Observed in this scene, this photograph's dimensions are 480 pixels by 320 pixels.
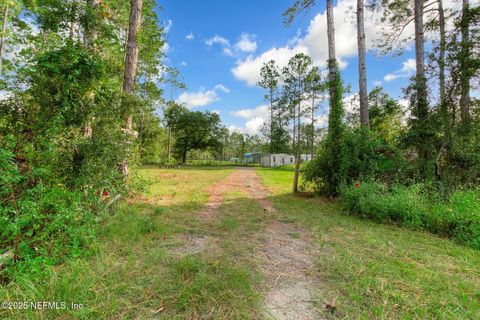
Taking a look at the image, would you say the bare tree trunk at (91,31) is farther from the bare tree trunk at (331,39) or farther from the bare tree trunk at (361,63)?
the bare tree trunk at (361,63)

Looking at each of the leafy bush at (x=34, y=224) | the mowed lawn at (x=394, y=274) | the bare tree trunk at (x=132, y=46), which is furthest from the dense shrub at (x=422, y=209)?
the bare tree trunk at (x=132, y=46)

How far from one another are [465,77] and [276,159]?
27290mm

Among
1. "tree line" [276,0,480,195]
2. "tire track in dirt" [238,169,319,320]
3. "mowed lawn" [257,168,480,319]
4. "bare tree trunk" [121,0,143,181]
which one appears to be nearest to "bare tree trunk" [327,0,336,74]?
"tree line" [276,0,480,195]

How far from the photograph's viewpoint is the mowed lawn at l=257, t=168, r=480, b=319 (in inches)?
61.3

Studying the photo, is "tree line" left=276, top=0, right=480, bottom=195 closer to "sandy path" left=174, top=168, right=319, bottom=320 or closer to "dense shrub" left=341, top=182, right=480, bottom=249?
"dense shrub" left=341, top=182, right=480, bottom=249

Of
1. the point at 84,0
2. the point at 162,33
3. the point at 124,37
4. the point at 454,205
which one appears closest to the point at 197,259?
the point at 454,205

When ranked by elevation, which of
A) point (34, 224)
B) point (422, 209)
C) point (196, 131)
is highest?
point (196, 131)

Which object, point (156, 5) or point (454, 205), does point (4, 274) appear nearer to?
point (454, 205)

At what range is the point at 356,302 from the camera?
5.32 feet

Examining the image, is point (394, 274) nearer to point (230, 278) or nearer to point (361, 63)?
point (230, 278)

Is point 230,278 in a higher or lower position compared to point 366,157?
lower

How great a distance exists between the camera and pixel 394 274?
79.7 inches

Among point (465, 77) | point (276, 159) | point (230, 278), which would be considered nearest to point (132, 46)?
point (230, 278)

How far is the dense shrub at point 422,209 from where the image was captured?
10.3ft
